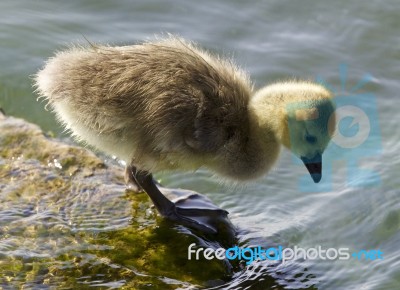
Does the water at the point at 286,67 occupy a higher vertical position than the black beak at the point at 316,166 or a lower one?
higher

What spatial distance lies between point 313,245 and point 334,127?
80 centimetres

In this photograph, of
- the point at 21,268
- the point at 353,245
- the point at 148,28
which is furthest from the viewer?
the point at 148,28

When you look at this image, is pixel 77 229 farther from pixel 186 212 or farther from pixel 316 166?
pixel 316 166

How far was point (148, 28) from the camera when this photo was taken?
23.4 feet

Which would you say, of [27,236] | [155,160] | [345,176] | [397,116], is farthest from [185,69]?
[397,116]

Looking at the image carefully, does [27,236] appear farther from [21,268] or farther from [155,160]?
[155,160]

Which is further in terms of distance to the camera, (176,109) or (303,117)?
(303,117)

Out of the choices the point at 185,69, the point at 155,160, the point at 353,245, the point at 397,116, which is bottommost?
the point at 353,245

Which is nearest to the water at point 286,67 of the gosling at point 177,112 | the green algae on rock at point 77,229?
the green algae on rock at point 77,229

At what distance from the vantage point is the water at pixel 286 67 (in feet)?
15.4
